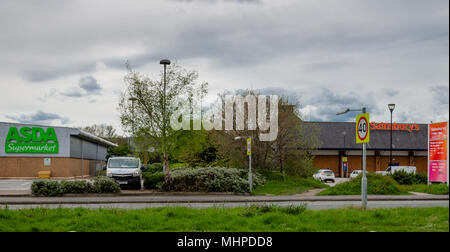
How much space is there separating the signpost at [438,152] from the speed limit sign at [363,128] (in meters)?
14.5

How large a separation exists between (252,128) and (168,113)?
616 cm

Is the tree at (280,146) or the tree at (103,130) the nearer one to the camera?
the tree at (280,146)

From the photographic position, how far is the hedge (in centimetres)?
2194

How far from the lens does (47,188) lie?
867 inches

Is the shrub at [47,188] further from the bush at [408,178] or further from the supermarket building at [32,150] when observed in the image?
the bush at [408,178]

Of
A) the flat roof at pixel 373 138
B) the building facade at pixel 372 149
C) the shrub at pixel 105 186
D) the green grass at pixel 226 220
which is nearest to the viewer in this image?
the green grass at pixel 226 220

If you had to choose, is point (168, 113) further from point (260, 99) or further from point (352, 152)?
point (352, 152)

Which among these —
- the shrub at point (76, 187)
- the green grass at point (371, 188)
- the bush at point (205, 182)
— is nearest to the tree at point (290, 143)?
the green grass at point (371, 188)

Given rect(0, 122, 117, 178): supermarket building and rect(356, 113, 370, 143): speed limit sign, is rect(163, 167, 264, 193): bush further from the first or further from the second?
rect(0, 122, 117, 178): supermarket building

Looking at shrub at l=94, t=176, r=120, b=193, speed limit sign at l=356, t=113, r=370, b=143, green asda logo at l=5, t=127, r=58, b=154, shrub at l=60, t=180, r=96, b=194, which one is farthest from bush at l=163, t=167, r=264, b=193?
green asda logo at l=5, t=127, r=58, b=154

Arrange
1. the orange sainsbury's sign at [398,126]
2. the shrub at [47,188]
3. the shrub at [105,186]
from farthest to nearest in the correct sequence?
the orange sainsbury's sign at [398,126] → the shrub at [105,186] → the shrub at [47,188]

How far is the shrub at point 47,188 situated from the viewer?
Answer: 21.9 meters
